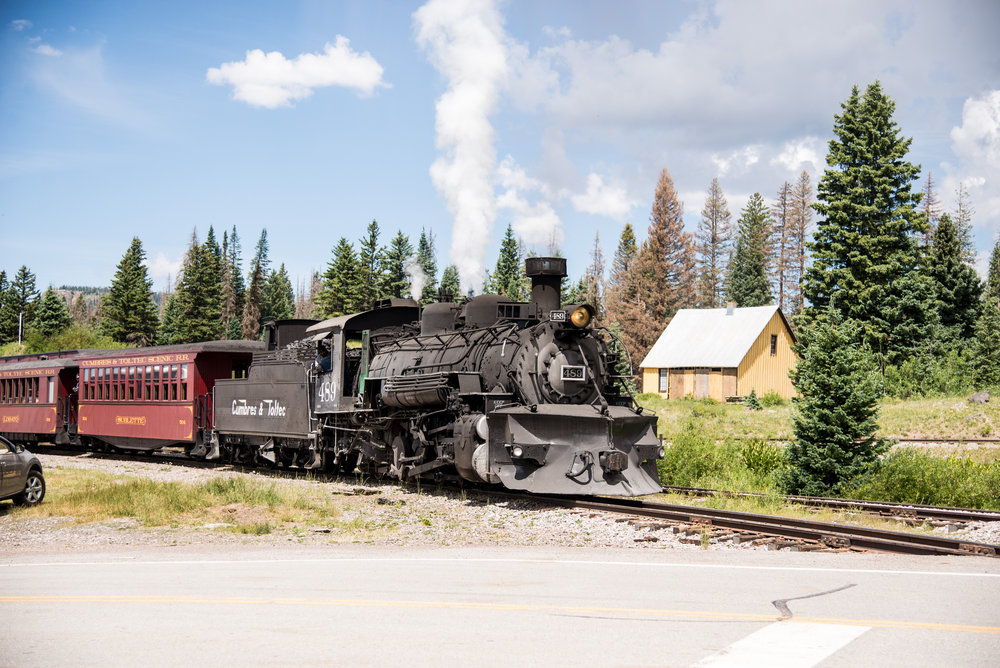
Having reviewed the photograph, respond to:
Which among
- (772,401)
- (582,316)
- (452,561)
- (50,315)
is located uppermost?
(50,315)

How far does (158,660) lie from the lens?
209 inches

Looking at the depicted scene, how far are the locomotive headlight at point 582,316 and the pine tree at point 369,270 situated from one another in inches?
2192

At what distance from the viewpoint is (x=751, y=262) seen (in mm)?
75062

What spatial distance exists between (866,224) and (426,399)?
3366 cm

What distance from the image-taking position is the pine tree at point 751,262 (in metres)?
73.6

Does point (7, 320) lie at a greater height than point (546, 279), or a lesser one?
greater

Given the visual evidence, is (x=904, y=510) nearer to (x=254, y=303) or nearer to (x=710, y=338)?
(x=710, y=338)

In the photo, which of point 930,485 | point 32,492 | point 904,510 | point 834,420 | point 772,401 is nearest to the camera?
point 904,510

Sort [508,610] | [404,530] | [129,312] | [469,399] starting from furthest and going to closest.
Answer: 1. [129,312]
2. [469,399]
3. [404,530]
4. [508,610]

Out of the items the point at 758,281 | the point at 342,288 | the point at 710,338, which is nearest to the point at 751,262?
the point at 758,281

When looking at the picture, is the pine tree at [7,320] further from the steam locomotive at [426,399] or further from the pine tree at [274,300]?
the steam locomotive at [426,399]

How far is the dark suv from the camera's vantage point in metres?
13.7

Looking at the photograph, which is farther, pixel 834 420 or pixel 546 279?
pixel 834 420

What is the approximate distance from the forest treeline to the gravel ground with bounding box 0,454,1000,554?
566cm
